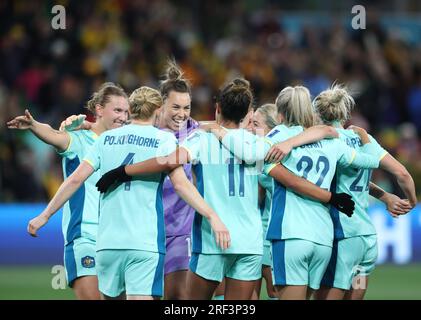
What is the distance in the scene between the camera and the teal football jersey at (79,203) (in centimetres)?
767

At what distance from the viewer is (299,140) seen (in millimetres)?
7203

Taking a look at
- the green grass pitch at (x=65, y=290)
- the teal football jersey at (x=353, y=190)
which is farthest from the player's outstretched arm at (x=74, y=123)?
the green grass pitch at (x=65, y=290)

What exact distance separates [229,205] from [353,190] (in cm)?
115

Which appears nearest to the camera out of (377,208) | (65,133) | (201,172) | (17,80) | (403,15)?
(201,172)

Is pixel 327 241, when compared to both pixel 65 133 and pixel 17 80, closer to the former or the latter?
pixel 65 133

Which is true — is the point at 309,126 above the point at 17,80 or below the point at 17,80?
below

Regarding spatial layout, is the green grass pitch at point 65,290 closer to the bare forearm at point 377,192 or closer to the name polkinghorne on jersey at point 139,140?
the bare forearm at point 377,192

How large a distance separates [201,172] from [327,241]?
1.03 metres

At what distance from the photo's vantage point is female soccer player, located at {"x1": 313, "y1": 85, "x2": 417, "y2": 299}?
7.65m

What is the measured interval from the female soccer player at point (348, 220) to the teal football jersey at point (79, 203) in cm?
178

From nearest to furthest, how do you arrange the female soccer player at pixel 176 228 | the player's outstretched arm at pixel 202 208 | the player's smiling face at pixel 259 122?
the player's outstretched arm at pixel 202 208 → the female soccer player at pixel 176 228 → the player's smiling face at pixel 259 122
